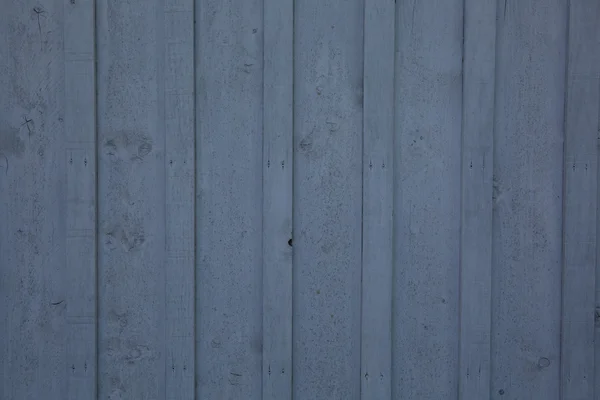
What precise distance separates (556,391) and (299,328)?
840mm

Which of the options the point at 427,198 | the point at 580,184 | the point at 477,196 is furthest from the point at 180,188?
the point at 580,184

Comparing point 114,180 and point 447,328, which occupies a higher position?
point 114,180

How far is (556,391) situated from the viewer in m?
2.07

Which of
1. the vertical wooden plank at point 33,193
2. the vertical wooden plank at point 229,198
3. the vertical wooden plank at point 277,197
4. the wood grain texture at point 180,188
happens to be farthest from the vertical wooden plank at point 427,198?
the vertical wooden plank at point 33,193

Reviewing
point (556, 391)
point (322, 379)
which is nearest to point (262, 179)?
point (322, 379)

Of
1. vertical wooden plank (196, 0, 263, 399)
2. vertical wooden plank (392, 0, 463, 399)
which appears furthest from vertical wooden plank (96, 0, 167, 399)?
vertical wooden plank (392, 0, 463, 399)

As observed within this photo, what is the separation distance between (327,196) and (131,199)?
24.4 inches

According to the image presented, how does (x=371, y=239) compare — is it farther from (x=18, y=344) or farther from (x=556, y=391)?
(x=18, y=344)

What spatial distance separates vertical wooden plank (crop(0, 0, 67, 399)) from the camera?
80.9 inches

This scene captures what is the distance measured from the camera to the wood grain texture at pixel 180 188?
2037 millimetres

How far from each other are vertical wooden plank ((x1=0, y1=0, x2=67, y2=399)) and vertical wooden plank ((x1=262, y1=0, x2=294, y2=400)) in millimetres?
644

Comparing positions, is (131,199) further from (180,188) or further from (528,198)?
(528,198)

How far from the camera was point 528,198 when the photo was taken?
2.05 meters

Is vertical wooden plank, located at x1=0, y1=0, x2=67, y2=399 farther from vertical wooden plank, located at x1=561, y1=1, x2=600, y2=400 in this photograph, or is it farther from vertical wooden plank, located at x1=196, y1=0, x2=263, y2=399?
vertical wooden plank, located at x1=561, y1=1, x2=600, y2=400
